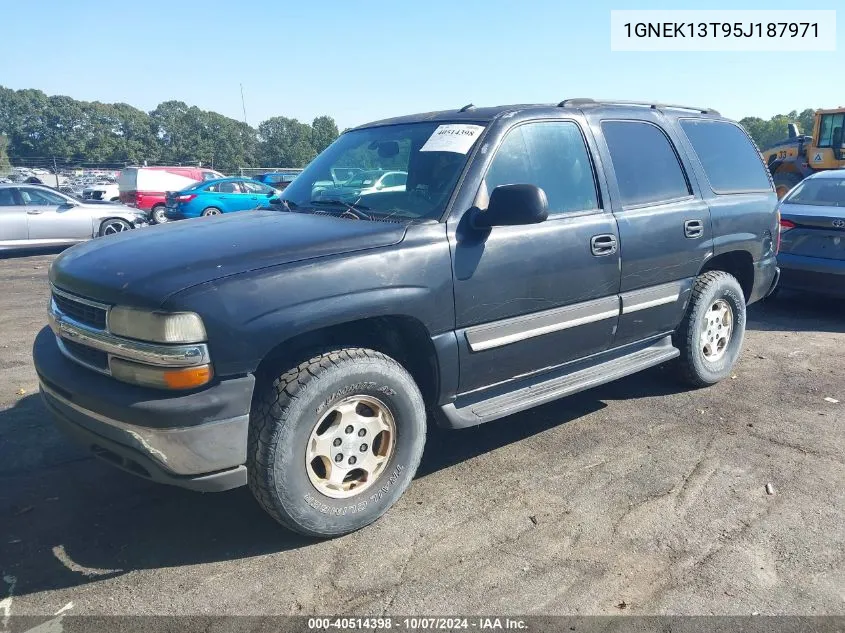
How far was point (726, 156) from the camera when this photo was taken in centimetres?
506

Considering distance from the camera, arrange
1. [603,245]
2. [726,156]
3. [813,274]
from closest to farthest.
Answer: [603,245], [726,156], [813,274]

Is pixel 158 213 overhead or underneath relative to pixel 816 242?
overhead

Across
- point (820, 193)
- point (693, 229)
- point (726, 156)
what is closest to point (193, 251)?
point (693, 229)

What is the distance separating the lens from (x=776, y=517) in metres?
3.29

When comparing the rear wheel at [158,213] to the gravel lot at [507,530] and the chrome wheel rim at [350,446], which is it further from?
the chrome wheel rim at [350,446]

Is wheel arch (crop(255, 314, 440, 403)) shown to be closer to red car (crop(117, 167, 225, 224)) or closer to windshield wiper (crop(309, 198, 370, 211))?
windshield wiper (crop(309, 198, 370, 211))

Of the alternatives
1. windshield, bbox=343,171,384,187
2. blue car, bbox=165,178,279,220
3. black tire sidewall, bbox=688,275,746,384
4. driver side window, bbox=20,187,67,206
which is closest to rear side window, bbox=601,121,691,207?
black tire sidewall, bbox=688,275,746,384

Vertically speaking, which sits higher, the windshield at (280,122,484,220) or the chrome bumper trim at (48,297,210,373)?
the windshield at (280,122,484,220)

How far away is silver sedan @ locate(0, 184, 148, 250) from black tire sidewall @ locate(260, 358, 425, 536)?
12.7 meters

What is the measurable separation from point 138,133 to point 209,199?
66.1 m

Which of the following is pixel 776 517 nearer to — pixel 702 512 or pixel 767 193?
pixel 702 512

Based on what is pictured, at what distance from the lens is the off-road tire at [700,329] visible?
4742 mm

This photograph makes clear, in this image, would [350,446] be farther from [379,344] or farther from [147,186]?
[147,186]

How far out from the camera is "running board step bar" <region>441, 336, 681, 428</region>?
138 inches
